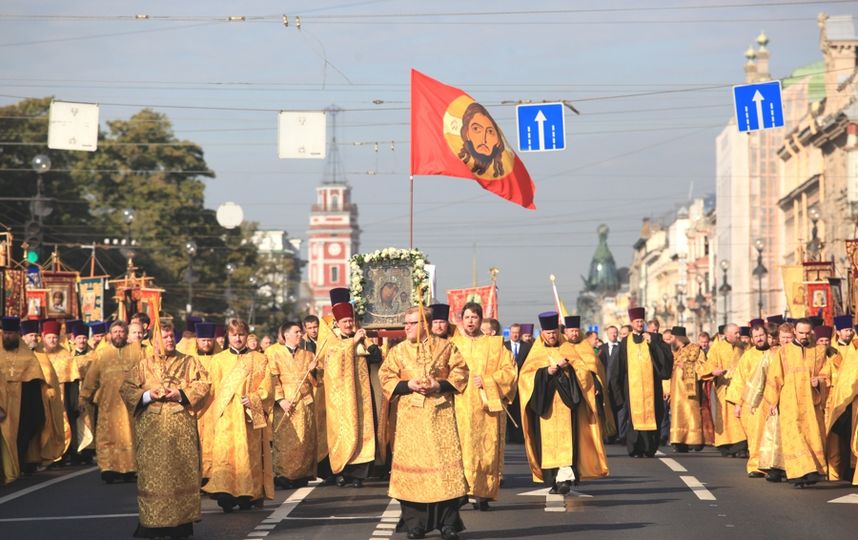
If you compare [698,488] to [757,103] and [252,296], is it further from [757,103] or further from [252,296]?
[252,296]

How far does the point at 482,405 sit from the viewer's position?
616 inches

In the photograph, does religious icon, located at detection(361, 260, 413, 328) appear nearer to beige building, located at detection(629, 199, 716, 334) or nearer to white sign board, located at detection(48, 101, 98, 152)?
white sign board, located at detection(48, 101, 98, 152)

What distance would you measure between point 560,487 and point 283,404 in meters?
2.92

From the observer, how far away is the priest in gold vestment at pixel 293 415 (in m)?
18.3

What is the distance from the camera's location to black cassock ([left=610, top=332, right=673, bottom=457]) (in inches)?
944

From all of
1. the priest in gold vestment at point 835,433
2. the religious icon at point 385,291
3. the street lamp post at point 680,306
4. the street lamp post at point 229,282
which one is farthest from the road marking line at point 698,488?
the street lamp post at point 680,306

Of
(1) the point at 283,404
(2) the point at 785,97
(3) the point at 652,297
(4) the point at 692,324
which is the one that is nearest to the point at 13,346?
(1) the point at 283,404

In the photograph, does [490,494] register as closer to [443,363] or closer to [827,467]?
[443,363]

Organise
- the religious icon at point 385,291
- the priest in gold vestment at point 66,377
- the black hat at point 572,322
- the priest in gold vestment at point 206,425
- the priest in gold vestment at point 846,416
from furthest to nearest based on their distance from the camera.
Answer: the religious icon at point 385,291 < the priest in gold vestment at point 66,377 < the priest in gold vestment at point 846,416 < the black hat at point 572,322 < the priest in gold vestment at point 206,425

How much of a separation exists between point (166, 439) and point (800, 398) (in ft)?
26.2

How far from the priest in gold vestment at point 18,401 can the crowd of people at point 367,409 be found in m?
0.02

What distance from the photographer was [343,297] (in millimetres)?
18047

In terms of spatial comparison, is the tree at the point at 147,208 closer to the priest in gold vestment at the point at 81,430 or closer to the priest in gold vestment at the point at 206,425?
the priest in gold vestment at the point at 81,430

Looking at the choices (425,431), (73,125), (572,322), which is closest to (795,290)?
(73,125)
